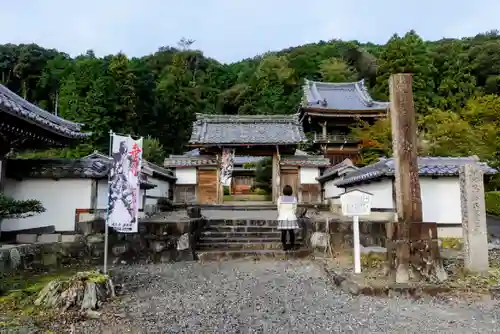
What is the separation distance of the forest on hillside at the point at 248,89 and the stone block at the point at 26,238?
14.5m

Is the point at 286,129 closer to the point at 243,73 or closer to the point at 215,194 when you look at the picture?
the point at 215,194

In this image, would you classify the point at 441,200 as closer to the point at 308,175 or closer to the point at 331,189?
the point at 331,189

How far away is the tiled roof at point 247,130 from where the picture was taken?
63.5ft

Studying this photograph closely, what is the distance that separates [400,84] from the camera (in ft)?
21.0

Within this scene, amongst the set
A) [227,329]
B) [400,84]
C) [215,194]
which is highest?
[400,84]

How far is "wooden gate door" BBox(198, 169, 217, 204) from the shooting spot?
19.6 meters

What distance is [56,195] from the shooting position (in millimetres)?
8898

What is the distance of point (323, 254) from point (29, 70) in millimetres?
51385

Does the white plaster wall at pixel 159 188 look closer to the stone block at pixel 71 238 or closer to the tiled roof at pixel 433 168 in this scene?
the stone block at pixel 71 238

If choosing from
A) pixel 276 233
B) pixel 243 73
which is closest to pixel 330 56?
pixel 243 73

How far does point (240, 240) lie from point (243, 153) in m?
10.2

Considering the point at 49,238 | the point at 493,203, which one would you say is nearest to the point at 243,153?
the point at 493,203

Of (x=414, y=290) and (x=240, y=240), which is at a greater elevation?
(x=240, y=240)

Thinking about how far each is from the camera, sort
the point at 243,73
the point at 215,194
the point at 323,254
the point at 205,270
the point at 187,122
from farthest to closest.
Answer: the point at 243,73 < the point at 187,122 < the point at 215,194 < the point at 323,254 < the point at 205,270
